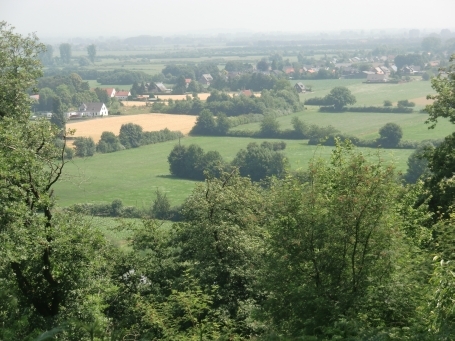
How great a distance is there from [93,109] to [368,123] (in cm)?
4381

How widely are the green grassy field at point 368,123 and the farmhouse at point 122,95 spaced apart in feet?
128

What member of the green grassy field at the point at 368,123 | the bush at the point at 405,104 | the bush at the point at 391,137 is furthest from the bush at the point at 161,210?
the bush at the point at 405,104

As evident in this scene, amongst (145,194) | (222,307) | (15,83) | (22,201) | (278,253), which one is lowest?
(145,194)

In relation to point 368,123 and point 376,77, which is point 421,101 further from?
point 376,77

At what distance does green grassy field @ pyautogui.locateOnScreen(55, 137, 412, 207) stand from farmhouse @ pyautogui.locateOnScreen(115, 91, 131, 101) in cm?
4312

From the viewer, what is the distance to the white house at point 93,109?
312 ft

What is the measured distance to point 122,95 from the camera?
391ft

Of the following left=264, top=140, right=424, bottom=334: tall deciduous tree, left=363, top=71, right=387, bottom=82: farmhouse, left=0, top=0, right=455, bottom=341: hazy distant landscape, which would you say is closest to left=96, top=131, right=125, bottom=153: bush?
left=0, top=0, right=455, bottom=341: hazy distant landscape

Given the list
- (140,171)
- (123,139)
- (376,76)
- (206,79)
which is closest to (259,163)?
(140,171)

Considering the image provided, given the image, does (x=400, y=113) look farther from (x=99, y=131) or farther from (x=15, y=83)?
(x=15, y=83)

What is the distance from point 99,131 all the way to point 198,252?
63.1 metres

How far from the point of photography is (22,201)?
12.7 meters

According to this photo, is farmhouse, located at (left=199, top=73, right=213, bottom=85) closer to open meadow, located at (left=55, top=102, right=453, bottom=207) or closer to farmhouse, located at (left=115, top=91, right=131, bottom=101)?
farmhouse, located at (left=115, top=91, right=131, bottom=101)

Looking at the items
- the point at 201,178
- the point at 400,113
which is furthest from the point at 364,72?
the point at 201,178
